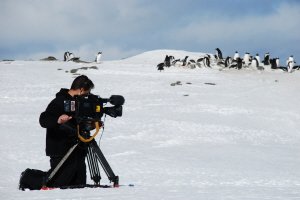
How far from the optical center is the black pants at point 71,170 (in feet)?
17.2

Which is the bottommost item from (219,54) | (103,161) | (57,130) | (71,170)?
(71,170)

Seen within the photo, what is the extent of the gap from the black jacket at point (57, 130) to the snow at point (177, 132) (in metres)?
0.56

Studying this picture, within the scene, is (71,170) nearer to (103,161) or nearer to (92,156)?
(92,156)

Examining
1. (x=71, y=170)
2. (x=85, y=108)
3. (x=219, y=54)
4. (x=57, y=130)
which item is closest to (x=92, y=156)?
(x=71, y=170)

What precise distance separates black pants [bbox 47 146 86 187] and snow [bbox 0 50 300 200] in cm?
45

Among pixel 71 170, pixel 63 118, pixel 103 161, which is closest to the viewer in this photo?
pixel 63 118

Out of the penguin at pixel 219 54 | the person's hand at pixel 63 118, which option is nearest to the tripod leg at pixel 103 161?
the person's hand at pixel 63 118

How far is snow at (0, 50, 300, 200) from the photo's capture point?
6.19 meters

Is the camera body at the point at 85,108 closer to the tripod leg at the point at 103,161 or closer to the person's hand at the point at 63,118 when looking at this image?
the person's hand at the point at 63,118

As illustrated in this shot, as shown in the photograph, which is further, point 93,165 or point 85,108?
point 93,165

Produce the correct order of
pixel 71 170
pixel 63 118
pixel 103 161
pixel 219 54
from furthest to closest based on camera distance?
pixel 219 54 → pixel 71 170 → pixel 103 161 → pixel 63 118

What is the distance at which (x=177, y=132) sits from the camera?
1542 centimetres

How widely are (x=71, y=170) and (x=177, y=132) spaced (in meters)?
10.2

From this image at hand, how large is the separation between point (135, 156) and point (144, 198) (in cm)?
681
